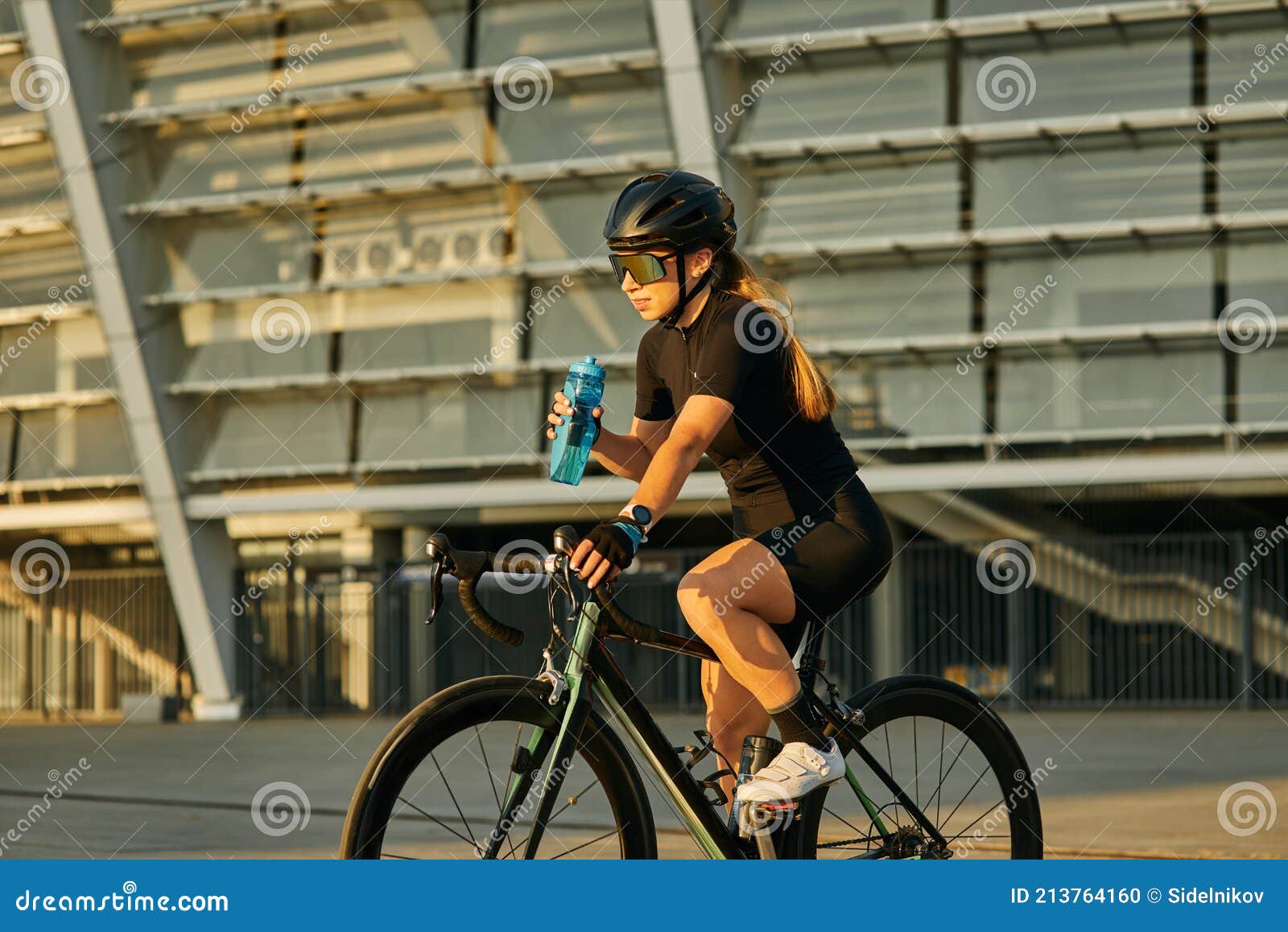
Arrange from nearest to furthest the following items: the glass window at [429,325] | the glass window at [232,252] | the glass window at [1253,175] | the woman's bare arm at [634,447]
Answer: the woman's bare arm at [634,447]
the glass window at [1253,175]
the glass window at [429,325]
the glass window at [232,252]

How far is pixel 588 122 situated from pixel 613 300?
2.16 meters

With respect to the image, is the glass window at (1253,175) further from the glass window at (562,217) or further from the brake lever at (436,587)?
the brake lever at (436,587)

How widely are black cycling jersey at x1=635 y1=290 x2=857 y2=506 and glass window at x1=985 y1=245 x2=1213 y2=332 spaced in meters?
15.8

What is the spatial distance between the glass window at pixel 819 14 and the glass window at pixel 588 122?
132 cm

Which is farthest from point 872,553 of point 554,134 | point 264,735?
point 554,134

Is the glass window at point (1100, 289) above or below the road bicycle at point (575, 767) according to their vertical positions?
above

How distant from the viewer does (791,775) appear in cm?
370

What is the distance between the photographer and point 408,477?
858 inches

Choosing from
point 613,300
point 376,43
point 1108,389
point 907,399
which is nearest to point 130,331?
point 376,43

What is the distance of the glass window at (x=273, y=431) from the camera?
21.9 metres

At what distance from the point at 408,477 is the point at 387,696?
2792 mm

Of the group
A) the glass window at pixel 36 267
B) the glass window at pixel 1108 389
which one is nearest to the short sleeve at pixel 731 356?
the glass window at pixel 1108 389

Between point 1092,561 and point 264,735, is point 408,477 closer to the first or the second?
point 264,735
